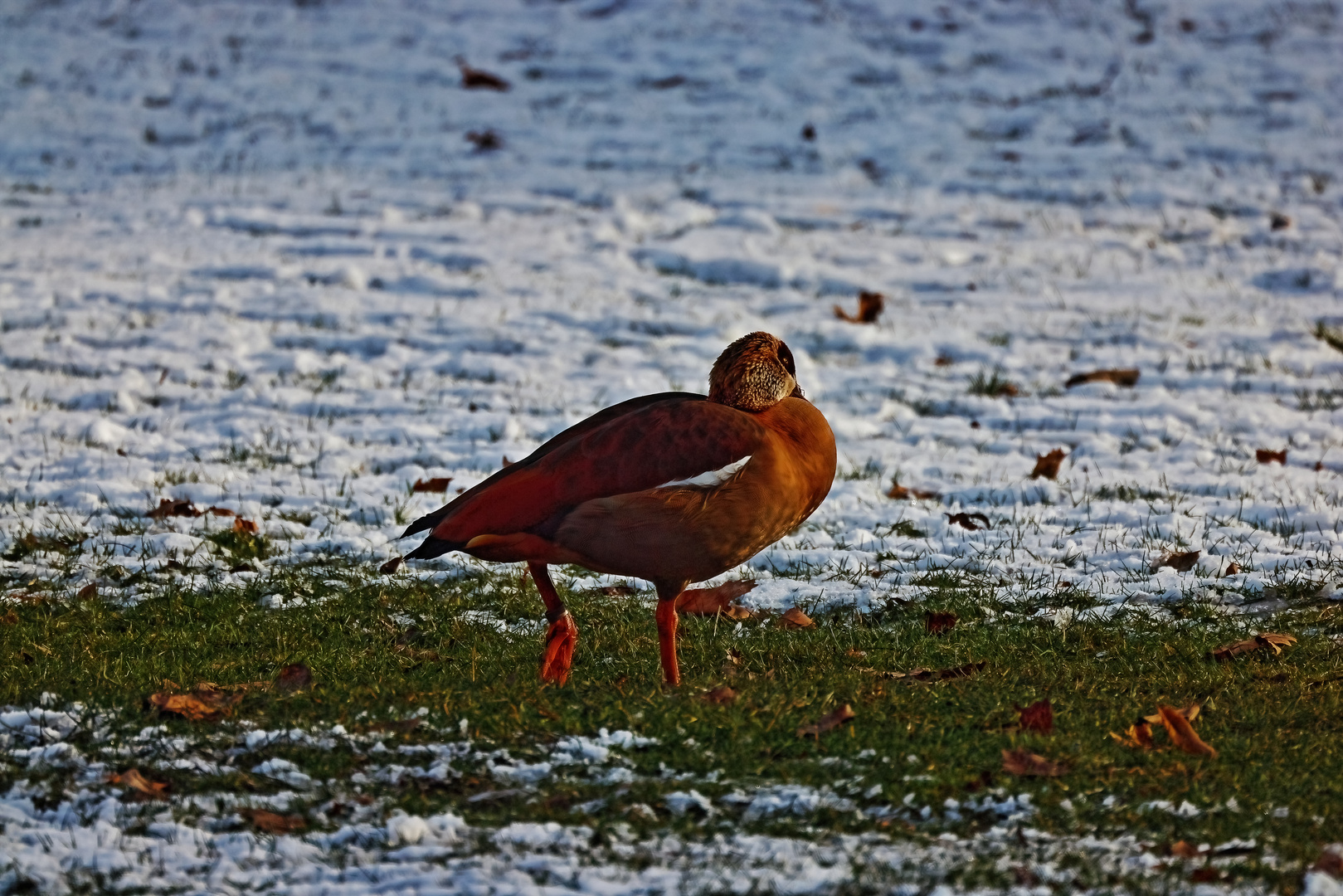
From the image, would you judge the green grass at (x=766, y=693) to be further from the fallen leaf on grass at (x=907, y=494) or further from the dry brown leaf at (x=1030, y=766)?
the fallen leaf on grass at (x=907, y=494)

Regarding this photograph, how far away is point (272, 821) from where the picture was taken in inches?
158

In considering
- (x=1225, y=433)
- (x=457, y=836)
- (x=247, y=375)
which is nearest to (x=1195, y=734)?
(x=457, y=836)

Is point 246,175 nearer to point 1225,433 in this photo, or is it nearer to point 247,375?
point 247,375

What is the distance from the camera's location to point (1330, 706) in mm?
4852

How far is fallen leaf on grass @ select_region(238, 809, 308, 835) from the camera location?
3977 mm

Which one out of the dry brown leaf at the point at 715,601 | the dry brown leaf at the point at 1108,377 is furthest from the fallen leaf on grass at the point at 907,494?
the dry brown leaf at the point at 1108,377

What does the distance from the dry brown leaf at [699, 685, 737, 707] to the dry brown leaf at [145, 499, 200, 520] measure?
3.71 m

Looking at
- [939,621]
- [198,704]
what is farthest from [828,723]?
[198,704]

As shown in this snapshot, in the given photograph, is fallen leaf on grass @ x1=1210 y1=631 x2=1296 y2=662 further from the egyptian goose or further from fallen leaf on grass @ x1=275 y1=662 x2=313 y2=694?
fallen leaf on grass @ x1=275 y1=662 x2=313 y2=694

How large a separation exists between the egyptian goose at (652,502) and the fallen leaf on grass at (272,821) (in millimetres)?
1062

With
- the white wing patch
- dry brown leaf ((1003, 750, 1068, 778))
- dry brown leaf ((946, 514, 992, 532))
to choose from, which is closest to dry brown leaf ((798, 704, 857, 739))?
dry brown leaf ((1003, 750, 1068, 778))

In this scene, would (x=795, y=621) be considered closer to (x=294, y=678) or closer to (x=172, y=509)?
(x=294, y=678)

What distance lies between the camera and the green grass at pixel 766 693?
13.6ft

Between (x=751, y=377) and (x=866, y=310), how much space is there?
6.64m
